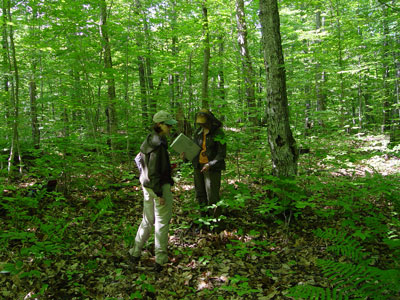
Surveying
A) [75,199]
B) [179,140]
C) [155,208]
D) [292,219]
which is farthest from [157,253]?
[75,199]

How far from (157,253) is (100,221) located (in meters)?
2.03

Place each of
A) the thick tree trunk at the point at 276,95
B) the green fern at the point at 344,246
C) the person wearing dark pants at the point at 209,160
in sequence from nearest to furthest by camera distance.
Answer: the green fern at the point at 344,246, the person wearing dark pants at the point at 209,160, the thick tree trunk at the point at 276,95

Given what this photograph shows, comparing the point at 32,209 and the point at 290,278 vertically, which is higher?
the point at 32,209

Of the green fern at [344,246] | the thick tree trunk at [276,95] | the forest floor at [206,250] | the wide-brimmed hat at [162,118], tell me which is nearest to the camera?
the green fern at [344,246]

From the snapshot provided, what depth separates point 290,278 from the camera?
3342 millimetres

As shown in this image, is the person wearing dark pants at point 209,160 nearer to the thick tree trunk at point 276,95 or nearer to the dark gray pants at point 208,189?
the dark gray pants at point 208,189

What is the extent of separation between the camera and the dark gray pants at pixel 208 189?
14.2 ft

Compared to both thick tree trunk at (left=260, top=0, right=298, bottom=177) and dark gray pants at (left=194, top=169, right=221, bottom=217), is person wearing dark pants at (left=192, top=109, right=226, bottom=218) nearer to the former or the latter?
dark gray pants at (left=194, top=169, right=221, bottom=217)

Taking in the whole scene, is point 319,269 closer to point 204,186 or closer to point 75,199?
point 204,186

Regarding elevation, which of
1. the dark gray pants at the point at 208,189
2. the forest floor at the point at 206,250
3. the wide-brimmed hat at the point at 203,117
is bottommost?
the forest floor at the point at 206,250

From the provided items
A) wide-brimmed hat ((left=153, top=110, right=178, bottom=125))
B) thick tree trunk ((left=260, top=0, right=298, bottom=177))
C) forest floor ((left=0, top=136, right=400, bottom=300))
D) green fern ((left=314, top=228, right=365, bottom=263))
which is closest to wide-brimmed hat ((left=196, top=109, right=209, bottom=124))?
wide-brimmed hat ((left=153, top=110, right=178, bottom=125))

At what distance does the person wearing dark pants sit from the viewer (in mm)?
4285

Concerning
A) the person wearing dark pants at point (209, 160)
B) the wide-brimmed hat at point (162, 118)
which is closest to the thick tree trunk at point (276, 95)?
the person wearing dark pants at point (209, 160)

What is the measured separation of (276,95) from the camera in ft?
15.0
